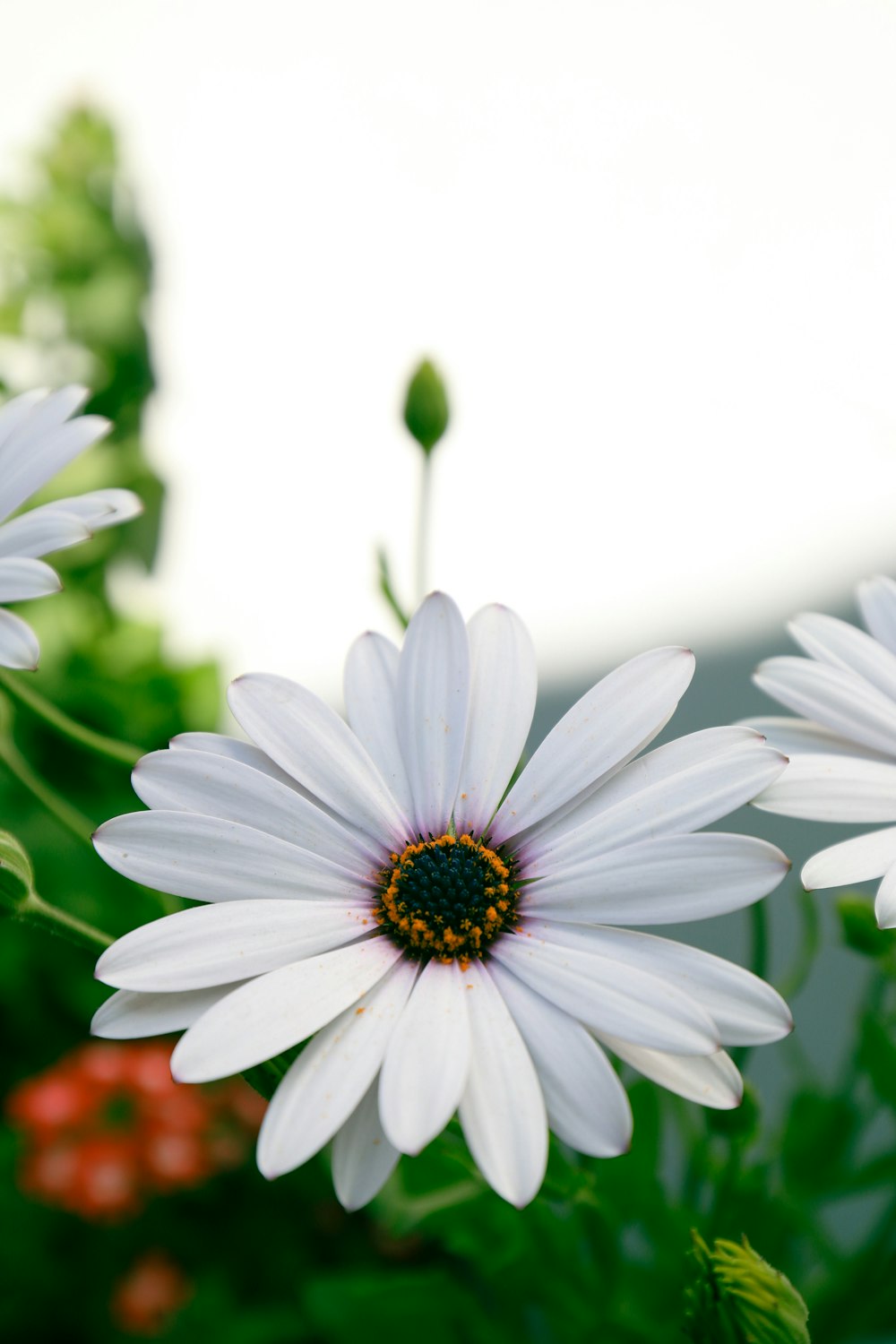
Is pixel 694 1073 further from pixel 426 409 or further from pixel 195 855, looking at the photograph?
pixel 426 409

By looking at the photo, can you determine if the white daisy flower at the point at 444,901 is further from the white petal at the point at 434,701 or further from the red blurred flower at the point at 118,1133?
the red blurred flower at the point at 118,1133

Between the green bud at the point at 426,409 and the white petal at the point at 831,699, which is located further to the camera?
the green bud at the point at 426,409

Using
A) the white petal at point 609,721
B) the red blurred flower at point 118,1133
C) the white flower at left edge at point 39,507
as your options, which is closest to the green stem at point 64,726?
the white flower at left edge at point 39,507

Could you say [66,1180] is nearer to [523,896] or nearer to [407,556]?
[523,896]

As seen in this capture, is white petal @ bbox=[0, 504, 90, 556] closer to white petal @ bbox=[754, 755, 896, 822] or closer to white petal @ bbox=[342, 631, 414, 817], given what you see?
white petal @ bbox=[342, 631, 414, 817]

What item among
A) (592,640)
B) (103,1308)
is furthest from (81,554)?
(103,1308)

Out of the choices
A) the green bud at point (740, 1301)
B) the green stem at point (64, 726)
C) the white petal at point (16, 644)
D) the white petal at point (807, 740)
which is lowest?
the green bud at point (740, 1301)
